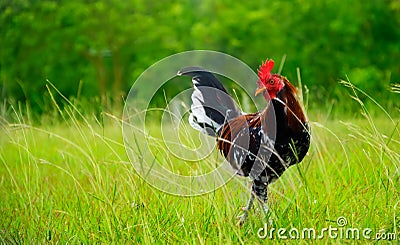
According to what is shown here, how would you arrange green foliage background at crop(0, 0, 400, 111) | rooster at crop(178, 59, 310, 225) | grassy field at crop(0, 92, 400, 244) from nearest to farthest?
grassy field at crop(0, 92, 400, 244) → rooster at crop(178, 59, 310, 225) → green foliage background at crop(0, 0, 400, 111)

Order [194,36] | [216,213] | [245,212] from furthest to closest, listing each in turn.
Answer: [194,36], [245,212], [216,213]

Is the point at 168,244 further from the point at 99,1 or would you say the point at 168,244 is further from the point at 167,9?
the point at 167,9

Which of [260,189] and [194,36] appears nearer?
[260,189]

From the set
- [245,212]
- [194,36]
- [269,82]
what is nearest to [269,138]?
[269,82]

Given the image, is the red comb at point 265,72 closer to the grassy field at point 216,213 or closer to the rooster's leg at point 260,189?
the grassy field at point 216,213

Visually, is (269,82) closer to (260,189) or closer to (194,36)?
(260,189)

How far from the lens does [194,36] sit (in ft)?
57.1

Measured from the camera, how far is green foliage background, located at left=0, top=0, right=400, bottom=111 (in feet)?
48.1

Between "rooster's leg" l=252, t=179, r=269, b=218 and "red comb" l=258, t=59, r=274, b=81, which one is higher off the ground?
"red comb" l=258, t=59, r=274, b=81

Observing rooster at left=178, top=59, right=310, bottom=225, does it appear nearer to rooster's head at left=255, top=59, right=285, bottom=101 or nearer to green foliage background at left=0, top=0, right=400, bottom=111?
rooster's head at left=255, top=59, right=285, bottom=101

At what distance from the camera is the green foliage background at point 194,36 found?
48.1ft

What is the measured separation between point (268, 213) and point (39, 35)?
603 inches

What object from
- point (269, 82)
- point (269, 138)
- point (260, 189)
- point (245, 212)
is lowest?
point (245, 212)

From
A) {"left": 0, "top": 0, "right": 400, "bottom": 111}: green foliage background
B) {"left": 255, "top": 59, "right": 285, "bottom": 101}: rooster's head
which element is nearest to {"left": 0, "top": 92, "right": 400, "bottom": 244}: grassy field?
{"left": 255, "top": 59, "right": 285, "bottom": 101}: rooster's head
